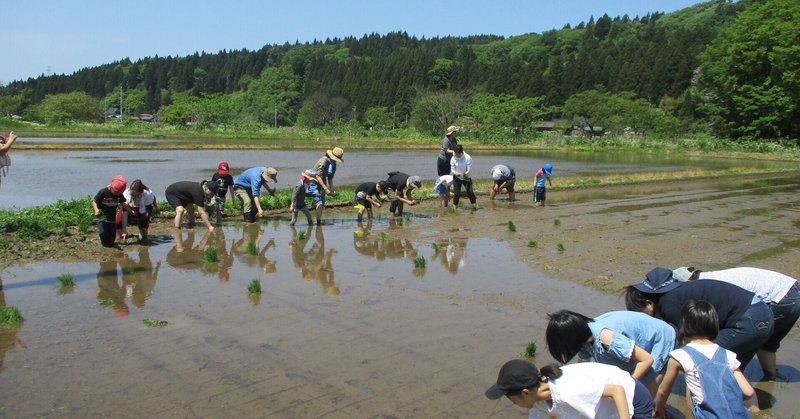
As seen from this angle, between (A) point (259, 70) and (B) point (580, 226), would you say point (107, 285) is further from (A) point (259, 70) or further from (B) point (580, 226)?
(A) point (259, 70)

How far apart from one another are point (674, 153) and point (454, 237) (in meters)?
44.6

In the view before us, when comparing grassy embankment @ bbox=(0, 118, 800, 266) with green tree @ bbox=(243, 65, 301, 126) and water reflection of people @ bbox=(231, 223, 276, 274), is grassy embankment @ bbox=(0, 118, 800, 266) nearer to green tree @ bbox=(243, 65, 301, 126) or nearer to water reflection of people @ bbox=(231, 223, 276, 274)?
water reflection of people @ bbox=(231, 223, 276, 274)

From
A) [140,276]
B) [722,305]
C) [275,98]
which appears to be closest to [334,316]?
[140,276]

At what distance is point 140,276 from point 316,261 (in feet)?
Answer: 8.26

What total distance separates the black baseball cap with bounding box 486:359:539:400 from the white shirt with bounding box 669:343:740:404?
1435 mm

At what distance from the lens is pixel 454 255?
400 inches

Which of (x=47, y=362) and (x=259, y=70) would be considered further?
(x=259, y=70)

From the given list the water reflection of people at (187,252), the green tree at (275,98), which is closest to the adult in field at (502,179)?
the water reflection of people at (187,252)

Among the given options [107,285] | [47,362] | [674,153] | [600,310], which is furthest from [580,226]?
[674,153]

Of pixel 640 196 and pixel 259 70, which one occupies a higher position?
pixel 259 70

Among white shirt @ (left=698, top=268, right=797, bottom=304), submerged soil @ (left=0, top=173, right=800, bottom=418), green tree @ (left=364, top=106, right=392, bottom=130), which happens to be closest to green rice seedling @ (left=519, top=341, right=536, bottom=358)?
submerged soil @ (left=0, top=173, right=800, bottom=418)

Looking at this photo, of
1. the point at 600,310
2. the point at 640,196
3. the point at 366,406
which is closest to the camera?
the point at 366,406

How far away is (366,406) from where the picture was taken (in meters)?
4.79

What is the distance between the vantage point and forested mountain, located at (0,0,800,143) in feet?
264
